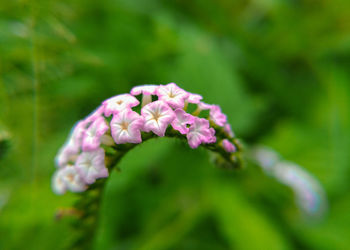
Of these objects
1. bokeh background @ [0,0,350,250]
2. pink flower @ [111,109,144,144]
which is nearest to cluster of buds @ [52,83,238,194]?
pink flower @ [111,109,144,144]

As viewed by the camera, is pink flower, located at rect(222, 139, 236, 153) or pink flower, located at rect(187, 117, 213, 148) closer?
pink flower, located at rect(187, 117, 213, 148)

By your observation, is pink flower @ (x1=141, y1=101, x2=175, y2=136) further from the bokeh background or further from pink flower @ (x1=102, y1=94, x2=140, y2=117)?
the bokeh background

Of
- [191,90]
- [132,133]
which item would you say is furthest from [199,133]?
[191,90]

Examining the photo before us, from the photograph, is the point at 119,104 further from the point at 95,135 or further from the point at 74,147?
the point at 74,147

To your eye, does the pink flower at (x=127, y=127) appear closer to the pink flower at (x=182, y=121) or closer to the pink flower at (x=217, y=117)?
the pink flower at (x=182, y=121)

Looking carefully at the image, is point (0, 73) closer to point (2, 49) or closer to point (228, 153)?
point (2, 49)

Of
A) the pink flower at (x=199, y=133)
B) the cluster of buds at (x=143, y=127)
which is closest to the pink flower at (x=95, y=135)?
the cluster of buds at (x=143, y=127)

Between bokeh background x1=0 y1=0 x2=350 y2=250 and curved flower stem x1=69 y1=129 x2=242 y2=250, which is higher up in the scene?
bokeh background x1=0 y1=0 x2=350 y2=250

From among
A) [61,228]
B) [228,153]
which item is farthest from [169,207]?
[228,153]
